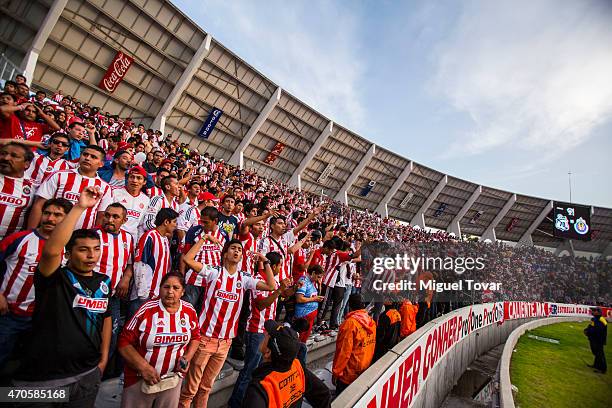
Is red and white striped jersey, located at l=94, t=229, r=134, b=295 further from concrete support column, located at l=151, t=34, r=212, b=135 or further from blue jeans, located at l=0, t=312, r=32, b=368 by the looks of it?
concrete support column, located at l=151, t=34, r=212, b=135

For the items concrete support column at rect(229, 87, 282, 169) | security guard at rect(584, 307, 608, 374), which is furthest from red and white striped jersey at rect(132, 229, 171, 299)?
concrete support column at rect(229, 87, 282, 169)

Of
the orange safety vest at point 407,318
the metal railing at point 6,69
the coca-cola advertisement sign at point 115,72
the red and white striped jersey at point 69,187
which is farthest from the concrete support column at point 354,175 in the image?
the red and white striped jersey at point 69,187

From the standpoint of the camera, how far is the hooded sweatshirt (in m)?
3.86

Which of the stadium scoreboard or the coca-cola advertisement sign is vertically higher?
the stadium scoreboard

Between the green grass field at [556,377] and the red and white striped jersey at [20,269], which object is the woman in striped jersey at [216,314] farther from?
the green grass field at [556,377]

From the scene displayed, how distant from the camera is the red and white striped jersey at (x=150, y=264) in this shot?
3326mm

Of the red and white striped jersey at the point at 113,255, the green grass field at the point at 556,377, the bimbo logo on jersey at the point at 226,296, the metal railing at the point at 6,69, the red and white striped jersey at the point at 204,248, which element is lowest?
the green grass field at the point at 556,377

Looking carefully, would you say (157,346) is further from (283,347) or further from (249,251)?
(249,251)

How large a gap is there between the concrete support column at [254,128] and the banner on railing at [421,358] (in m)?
19.4

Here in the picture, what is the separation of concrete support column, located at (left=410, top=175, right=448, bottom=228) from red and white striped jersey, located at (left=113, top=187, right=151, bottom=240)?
3946 cm

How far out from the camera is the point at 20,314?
7.52ft

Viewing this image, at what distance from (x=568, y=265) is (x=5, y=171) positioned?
3857cm

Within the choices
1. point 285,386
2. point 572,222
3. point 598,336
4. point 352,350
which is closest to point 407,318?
point 352,350

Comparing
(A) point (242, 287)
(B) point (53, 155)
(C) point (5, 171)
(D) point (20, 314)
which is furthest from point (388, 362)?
(B) point (53, 155)
